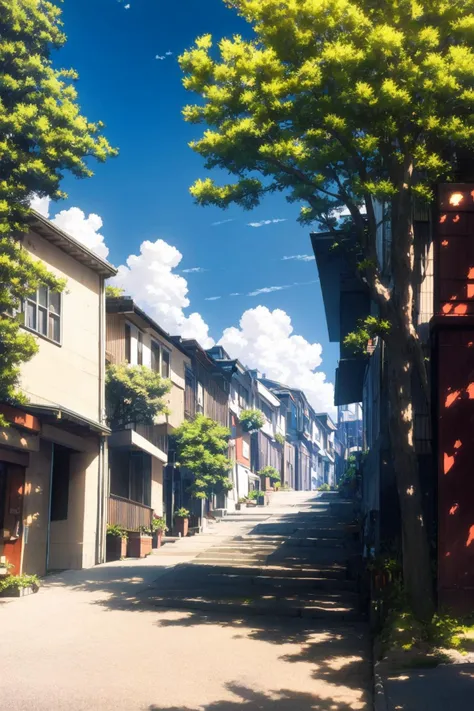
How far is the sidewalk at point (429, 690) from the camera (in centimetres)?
750

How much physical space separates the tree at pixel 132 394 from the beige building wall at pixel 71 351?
4.89ft

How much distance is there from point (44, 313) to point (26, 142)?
172 inches

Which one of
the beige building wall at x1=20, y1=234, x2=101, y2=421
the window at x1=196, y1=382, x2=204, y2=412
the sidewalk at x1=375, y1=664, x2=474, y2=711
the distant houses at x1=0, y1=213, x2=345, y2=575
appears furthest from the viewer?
the window at x1=196, y1=382, x2=204, y2=412

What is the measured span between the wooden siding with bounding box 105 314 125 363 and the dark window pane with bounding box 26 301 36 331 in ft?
16.5

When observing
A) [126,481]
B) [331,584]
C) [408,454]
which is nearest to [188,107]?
[408,454]

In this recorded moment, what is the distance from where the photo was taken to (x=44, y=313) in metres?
18.4

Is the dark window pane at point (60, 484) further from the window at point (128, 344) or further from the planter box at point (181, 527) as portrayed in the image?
the planter box at point (181, 527)

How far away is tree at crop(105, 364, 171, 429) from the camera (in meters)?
22.3

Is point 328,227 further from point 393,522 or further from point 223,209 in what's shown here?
point 393,522

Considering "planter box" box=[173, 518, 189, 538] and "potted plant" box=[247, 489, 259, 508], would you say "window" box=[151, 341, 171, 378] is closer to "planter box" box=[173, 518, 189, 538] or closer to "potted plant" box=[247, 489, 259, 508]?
"planter box" box=[173, 518, 189, 538]

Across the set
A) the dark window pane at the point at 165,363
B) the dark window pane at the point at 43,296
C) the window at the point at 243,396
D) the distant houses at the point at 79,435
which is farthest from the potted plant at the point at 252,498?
the dark window pane at the point at 43,296

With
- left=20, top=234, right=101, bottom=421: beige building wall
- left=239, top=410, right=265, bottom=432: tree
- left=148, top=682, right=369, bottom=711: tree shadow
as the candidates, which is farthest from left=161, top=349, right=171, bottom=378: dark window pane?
left=148, top=682, right=369, bottom=711: tree shadow

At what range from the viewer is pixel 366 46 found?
12047 millimetres

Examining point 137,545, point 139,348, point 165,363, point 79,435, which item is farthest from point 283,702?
point 165,363
